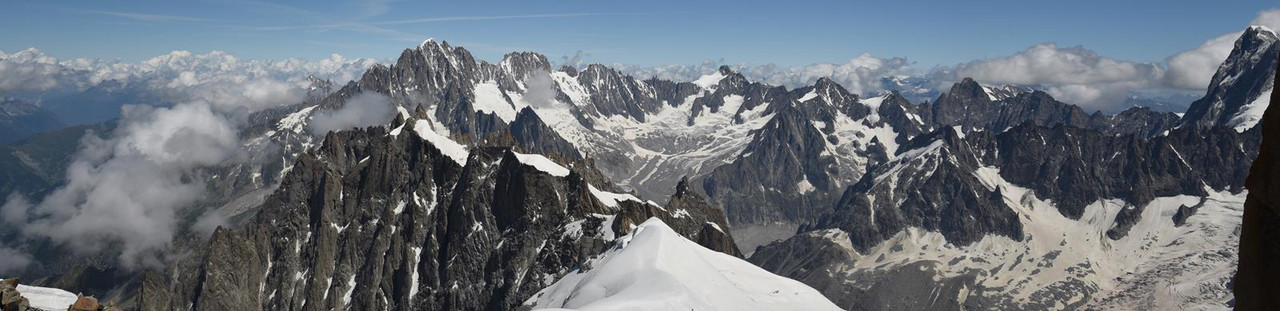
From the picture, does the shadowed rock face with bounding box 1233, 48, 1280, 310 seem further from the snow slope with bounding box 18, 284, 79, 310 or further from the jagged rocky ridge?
the snow slope with bounding box 18, 284, 79, 310

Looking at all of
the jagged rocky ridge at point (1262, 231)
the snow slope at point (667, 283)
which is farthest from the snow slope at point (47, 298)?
the jagged rocky ridge at point (1262, 231)

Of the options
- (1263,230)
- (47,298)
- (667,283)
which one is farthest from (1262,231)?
(667,283)

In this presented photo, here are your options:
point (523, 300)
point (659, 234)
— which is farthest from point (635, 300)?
point (523, 300)

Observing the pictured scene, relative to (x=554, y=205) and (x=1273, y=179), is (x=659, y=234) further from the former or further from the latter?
(x=1273, y=179)

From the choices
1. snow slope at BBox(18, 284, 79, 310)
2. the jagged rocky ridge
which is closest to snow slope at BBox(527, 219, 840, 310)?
snow slope at BBox(18, 284, 79, 310)

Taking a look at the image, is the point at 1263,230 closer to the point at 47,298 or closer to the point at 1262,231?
the point at 1262,231

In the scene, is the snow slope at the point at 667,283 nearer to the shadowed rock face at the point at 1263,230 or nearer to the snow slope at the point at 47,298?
the snow slope at the point at 47,298
